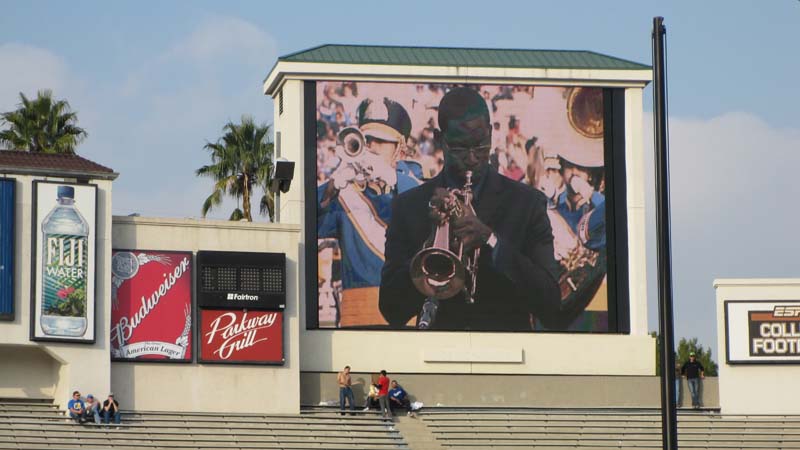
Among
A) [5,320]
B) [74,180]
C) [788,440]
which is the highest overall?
[74,180]

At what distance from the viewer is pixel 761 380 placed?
37.0 m

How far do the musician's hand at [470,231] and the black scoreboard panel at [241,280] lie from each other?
4.16 metres

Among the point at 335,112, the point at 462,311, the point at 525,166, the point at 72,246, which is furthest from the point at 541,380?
the point at 72,246

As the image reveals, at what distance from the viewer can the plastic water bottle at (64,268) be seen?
107 feet

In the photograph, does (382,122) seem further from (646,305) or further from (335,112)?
(646,305)

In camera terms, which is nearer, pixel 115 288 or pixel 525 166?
pixel 115 288

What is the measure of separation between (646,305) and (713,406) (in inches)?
117

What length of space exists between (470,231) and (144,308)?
7727 millimetres

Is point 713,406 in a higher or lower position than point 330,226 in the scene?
lower

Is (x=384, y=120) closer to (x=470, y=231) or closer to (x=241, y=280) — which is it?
(x=470, y=231)

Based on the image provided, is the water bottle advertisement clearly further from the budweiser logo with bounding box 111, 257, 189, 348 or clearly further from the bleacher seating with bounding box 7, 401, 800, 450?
the bleacher seating with bounding box 7, 401, 800, 450

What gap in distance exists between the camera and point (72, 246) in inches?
1302

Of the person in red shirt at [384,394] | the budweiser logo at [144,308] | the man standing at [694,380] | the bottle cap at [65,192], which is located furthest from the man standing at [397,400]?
the bottle cap at [65,192]

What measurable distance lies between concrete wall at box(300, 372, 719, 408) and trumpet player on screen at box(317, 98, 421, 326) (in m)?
1.61
